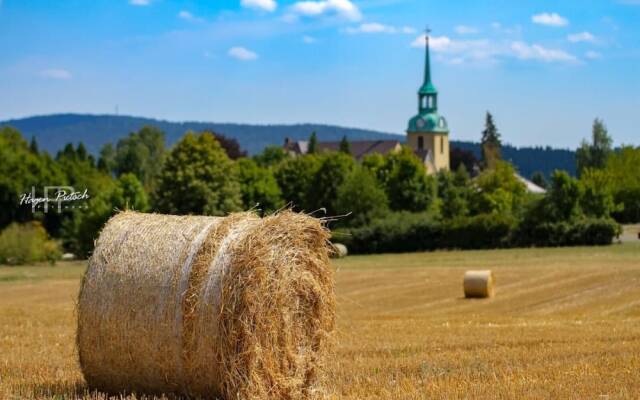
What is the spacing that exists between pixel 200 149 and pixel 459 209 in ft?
73.1

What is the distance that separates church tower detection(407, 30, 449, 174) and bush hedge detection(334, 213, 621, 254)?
363 feet

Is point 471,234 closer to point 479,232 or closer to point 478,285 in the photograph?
point 479,232

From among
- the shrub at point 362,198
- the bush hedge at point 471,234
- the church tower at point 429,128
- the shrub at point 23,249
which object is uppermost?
the church tower at point 429,128

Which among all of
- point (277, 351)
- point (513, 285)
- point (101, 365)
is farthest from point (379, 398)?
point (513, 285)

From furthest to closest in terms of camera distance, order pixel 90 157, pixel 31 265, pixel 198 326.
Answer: pixel 90 157, pixel 31 265, pixel 198 326

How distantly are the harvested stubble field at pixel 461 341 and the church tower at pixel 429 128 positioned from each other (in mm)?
142358

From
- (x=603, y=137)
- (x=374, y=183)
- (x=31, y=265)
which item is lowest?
(x=31, y=265)

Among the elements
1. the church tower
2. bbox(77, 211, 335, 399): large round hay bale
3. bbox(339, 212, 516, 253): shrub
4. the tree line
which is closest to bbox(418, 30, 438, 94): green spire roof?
the church tower

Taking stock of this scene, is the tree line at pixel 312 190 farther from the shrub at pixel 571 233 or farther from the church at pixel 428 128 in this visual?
the church at pixel 428 128

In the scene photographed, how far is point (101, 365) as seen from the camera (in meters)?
10.6

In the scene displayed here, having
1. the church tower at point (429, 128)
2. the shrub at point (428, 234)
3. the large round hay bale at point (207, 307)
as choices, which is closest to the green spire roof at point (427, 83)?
the church tower at point (429, 128)

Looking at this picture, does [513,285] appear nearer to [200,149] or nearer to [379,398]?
[379,398]

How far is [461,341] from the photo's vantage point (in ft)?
52.6

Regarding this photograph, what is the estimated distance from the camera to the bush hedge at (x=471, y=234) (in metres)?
57.0
